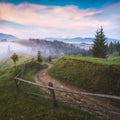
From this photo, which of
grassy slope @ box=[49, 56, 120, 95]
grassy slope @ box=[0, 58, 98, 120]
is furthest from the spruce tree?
grassy slope @ box=[0, 58, 98, 120]

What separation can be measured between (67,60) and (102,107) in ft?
51.3

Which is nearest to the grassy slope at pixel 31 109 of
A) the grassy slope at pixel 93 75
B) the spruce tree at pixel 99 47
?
the grassy slope at pixel 93 75

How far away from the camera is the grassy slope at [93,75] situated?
1761 cm

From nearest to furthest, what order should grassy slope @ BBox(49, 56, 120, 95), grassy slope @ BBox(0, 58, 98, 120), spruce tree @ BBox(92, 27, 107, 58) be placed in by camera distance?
grassy slope @ BBox(0, 58, 98, 120) < grassy slope @ BBox(49, 56, 120, 95) < spruce tree @ BBox(92, 27, 107, 58)

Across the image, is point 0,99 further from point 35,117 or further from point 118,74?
point 118,74

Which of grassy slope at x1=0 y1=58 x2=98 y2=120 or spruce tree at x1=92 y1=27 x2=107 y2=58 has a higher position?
spruce tree at x1=92 y1=27 x2=107 y2=58

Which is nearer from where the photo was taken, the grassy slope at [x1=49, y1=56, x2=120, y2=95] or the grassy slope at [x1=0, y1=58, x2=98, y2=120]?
the grassy slope at [x1=0, y1=58, x2=98, y2=120]

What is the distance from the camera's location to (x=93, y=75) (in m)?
20.5

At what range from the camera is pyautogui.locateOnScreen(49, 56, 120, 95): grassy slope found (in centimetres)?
1761

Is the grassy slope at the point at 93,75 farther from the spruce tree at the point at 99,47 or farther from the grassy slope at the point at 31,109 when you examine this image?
the spruce tree at the point at 99,47

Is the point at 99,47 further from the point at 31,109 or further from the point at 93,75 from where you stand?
the point at 31,109

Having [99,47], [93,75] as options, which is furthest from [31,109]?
[99,47]

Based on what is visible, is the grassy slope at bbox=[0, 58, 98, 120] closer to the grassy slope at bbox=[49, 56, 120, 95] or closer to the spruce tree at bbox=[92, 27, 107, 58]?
the grassy slope at bbox=[49, 56, 120, 95]

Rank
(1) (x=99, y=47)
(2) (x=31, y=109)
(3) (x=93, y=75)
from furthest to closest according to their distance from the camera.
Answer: (1) (x=99, y=47) → (3) (x=93, y=75) → (2) (x=31, y=109)
